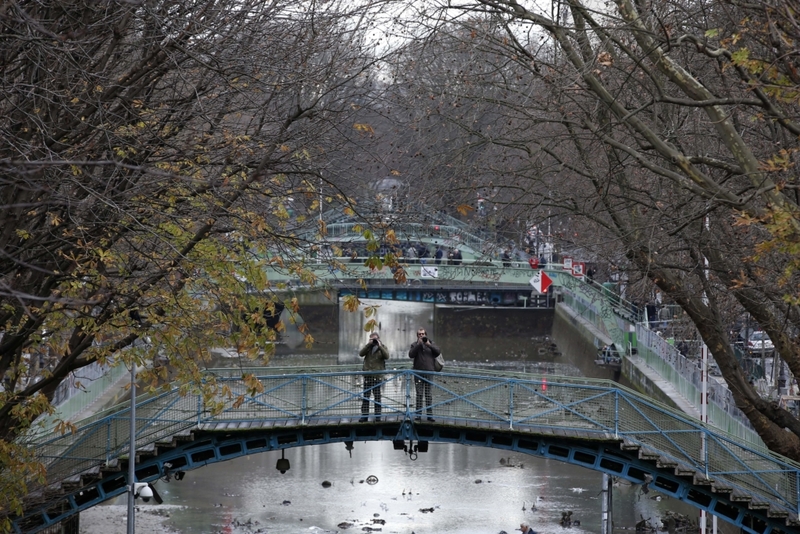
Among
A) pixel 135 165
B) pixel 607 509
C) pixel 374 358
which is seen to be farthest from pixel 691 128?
pixel 135 165

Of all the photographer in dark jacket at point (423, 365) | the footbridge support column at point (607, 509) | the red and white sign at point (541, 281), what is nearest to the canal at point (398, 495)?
the photographer in dark jacket at point (423, 365)

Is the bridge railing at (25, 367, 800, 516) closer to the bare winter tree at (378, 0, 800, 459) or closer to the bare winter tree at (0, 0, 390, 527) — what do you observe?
the bare winter tree at (378, 0, 800, 459)

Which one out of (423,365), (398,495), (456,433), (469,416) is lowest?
(398,495)

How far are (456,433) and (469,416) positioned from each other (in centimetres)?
62

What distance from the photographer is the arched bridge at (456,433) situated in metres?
17.8

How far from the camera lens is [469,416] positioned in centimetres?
1909

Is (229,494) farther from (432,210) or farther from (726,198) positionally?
(726,198)

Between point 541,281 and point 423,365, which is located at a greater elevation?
point 541,281

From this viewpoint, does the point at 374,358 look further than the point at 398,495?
No

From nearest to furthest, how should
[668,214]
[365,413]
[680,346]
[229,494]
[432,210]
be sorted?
[668,214], [432,210], [365,413], [229,494], [680,346]

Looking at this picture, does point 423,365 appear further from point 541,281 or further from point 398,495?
point 541,281

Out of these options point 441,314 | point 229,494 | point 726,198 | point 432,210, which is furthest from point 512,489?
point 441,314

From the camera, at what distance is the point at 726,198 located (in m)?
12.5

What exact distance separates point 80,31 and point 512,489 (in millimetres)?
20154
